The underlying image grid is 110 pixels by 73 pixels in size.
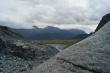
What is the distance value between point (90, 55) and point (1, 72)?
12515 mm

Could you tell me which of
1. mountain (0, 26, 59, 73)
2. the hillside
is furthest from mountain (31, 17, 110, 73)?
mountain (0, 26, 59, 73)

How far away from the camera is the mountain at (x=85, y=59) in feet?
43.7

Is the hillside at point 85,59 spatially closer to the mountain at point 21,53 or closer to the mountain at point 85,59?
the mountain at point 85,59

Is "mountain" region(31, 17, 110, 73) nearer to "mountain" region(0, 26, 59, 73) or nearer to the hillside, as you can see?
the hillside

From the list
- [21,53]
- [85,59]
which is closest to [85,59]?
[85,59]

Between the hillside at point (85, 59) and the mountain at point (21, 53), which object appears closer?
the hillside at point (85, 59)

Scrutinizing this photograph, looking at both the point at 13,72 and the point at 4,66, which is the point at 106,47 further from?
the point at 4,66

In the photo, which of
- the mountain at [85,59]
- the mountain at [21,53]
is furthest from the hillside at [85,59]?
the mountain at [21,53]

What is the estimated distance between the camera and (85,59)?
44.8 ft

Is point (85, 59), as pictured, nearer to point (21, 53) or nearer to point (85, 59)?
point (85, 59)

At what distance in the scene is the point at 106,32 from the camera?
15133 millimetres

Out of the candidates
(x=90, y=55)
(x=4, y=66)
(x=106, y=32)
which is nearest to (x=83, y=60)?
(x=90, y=55)

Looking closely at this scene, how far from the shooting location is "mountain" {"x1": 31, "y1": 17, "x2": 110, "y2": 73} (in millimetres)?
13305

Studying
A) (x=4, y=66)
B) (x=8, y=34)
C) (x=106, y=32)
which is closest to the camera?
(x=106, y=32)
